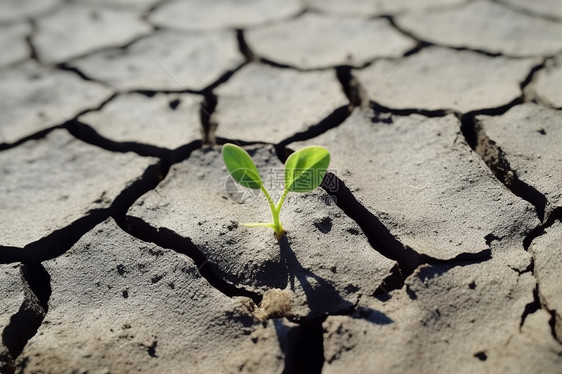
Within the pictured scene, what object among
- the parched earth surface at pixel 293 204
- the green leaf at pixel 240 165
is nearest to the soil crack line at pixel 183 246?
the parched earth surface at pixel 293 204

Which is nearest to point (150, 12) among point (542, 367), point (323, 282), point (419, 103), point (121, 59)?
point (121, 59)

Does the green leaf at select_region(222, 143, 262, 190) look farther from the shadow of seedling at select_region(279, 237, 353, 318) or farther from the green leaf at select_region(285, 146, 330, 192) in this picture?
the shadow of seedling at select_region(279, 237, 353, 318)

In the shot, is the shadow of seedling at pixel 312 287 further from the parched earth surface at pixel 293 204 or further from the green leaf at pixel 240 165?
the green leaf at pixel 240 165

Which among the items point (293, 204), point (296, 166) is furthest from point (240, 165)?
point (293, 204)

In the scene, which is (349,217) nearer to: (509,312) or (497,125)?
(509,312)

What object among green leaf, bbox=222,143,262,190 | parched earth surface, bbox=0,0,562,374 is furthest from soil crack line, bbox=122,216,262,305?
green leaf, bbox=222,143,262,190
